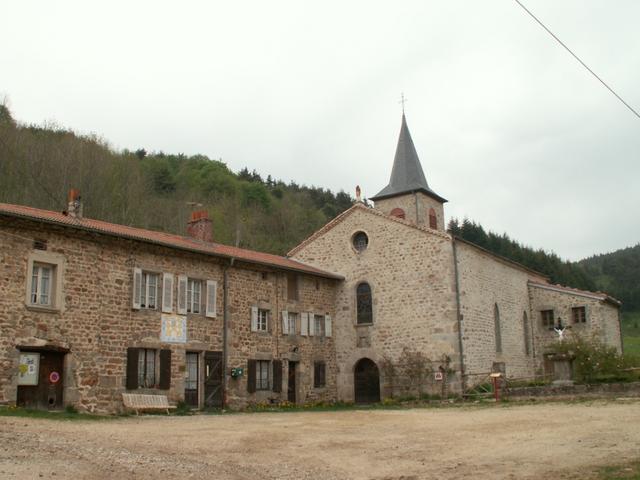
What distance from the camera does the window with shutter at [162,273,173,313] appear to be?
1883cm

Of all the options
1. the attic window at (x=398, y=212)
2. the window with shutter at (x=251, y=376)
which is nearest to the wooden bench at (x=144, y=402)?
the window with shutter at (x=251, y=376)

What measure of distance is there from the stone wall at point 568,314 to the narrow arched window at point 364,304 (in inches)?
335

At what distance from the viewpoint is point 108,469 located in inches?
307

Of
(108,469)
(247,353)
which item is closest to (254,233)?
(247,353)

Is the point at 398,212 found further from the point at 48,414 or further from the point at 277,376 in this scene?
the point at 48,414

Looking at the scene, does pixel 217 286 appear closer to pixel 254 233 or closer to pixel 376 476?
pixel 376 476

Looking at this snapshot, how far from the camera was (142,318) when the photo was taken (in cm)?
1819

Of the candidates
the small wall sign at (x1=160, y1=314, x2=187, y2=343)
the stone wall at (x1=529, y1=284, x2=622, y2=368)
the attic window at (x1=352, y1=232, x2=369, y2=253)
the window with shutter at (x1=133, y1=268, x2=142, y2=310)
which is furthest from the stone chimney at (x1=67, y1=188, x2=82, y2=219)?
the stone wall at (x1=529, y1=284, x2=622, y2=368)

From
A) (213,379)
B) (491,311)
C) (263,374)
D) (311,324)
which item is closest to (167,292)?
(213,379)

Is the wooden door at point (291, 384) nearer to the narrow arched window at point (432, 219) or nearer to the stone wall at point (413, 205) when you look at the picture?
the stone wall at point (413, 205)

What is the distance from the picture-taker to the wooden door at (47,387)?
51.7 feet

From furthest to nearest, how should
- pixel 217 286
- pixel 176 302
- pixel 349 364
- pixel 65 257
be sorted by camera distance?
pixel 349 364 → pixel 217 286 → pixel 176 302 → pixel 65 257

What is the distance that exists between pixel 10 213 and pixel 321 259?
1387cm

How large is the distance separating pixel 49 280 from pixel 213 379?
236 inches
